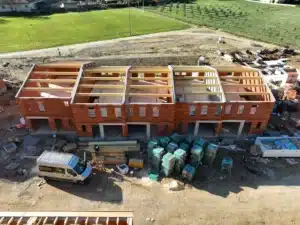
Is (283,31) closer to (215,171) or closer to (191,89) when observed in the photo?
(191,89)

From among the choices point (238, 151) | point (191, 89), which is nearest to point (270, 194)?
point (238, 151)

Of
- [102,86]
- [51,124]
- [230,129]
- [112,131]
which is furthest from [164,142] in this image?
[51,124]

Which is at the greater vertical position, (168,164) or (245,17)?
(245,17)

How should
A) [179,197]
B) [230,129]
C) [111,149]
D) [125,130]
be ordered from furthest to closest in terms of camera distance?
[230,129] → [125,130] → [111,149] → [179,197]

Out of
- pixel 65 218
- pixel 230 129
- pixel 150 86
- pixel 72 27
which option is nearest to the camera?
pixel 65 218

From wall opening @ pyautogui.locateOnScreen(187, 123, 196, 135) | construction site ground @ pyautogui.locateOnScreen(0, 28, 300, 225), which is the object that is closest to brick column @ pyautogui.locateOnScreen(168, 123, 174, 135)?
wall opening @ pyautogui.locateOnScreen(187, 123, 196, 135)

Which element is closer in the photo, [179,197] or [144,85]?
[179,197]

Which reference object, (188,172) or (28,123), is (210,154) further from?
(28,123)

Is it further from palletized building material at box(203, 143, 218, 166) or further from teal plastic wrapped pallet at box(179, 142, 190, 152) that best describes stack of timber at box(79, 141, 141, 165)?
palletized building material at box(203, 143, 218, 166)
